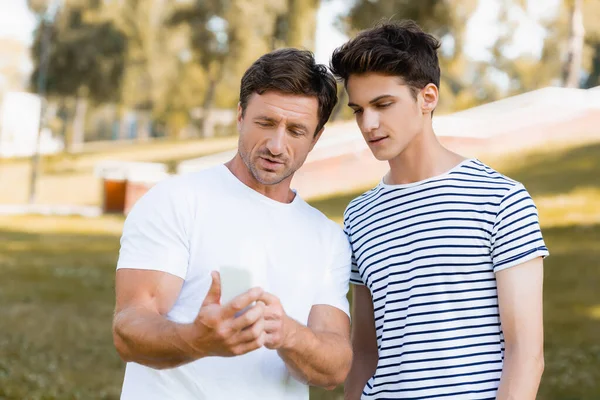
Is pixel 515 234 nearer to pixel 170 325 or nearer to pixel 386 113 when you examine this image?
pixel 386 113

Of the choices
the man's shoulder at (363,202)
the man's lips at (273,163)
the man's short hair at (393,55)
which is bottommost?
the man's shoulder at (363,202)

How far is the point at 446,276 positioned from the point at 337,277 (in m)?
0.38

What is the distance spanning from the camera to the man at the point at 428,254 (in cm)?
277

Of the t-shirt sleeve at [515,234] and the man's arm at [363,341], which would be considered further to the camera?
the man's arm at [363,341]

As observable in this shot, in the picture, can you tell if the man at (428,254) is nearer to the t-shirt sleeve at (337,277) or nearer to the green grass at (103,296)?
the t-shirt sleeve at (337,277)

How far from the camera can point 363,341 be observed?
10.9 ft

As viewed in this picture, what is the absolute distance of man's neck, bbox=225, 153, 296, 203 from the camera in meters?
2.96

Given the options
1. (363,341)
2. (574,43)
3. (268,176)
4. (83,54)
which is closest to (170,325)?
(268,176)

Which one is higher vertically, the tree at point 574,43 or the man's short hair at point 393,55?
the tree at point 574,43

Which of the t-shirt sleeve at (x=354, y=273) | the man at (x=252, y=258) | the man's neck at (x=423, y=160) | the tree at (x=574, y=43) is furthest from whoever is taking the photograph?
the tree at (x=574, y=43)

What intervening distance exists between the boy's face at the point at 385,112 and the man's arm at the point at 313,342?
63 cm

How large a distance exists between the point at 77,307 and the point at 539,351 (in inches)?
406

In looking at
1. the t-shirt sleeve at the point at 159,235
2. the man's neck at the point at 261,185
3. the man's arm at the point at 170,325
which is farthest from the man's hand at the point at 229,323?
the man's neck at the point at 261,185

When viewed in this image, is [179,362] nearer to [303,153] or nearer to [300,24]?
[303,153]
